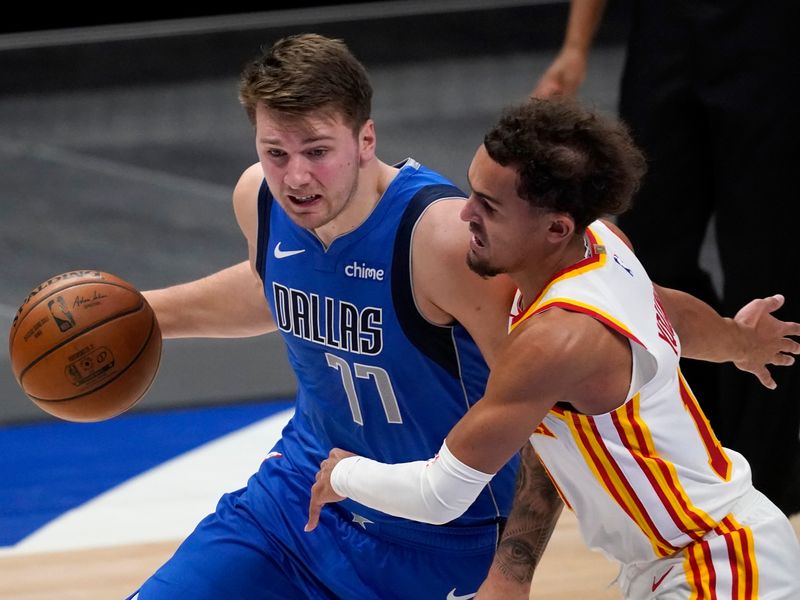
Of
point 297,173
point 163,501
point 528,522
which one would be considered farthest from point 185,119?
point 528,522

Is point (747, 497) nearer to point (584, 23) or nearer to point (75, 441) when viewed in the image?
point (584, 23)

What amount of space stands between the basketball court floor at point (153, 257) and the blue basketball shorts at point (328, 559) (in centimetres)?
106

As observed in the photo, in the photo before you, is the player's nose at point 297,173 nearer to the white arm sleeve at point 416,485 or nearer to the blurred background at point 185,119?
the white arm sleeve at point 416,485

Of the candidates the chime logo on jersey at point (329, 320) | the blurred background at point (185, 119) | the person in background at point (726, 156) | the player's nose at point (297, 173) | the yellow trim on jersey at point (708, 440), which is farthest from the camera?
the blurred background at point (185, 119)

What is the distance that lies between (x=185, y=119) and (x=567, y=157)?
22.1 ft

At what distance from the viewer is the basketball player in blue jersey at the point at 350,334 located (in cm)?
297

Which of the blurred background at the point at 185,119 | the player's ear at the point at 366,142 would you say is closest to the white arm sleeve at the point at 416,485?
the player's ear at the point at 366,142

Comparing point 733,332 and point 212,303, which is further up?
point 733,332

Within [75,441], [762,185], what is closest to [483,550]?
[762,185]

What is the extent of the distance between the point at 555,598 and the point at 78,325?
5.81 feet

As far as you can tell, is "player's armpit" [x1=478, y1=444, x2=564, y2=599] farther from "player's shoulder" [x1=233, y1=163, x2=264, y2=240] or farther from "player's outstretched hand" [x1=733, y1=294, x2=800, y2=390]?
"player's shoulder" [x1=233, y1=163, x2=264, y2=240]

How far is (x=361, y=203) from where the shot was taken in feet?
10.1

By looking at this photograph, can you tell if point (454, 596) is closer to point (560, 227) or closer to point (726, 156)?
point (560, 227)

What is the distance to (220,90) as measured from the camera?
955cm
